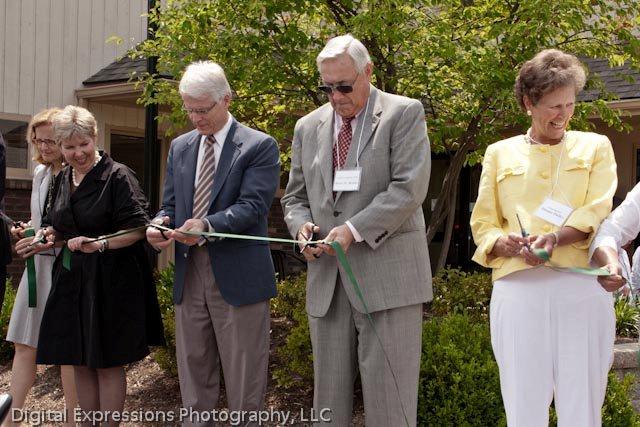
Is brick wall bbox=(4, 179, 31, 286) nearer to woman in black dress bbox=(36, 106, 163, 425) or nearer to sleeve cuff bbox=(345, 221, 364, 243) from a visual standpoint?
woman in black dress bbox=(36, 106, 163, 425)

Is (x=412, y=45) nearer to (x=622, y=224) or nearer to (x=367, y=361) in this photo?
(x=367, y=361)

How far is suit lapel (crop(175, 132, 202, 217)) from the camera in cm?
471

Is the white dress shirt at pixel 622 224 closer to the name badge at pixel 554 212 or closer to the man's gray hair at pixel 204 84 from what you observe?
the name badge at pixel 554 212

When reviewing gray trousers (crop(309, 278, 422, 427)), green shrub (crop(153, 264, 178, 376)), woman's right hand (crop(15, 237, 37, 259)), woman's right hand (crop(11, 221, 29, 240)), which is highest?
woman's right hand (crop(11, 221, 29, 240))

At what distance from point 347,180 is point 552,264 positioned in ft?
3.36

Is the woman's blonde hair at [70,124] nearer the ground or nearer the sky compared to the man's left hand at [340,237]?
nearer the sky

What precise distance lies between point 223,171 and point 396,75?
3.08 meters

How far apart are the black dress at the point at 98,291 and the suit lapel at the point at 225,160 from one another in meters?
0.63

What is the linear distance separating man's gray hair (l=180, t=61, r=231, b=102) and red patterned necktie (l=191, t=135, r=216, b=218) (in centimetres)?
27

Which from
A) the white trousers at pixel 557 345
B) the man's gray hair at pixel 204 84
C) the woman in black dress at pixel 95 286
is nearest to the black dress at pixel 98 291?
the woman in black dress at pixel 95 286

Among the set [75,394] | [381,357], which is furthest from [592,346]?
[75,394]

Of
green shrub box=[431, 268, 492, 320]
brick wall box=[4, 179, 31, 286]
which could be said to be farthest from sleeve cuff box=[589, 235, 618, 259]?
brick wall box=[4, 179, 31, 286]

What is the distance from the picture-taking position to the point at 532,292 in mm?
3617

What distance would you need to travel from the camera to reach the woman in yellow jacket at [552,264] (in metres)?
3.55
